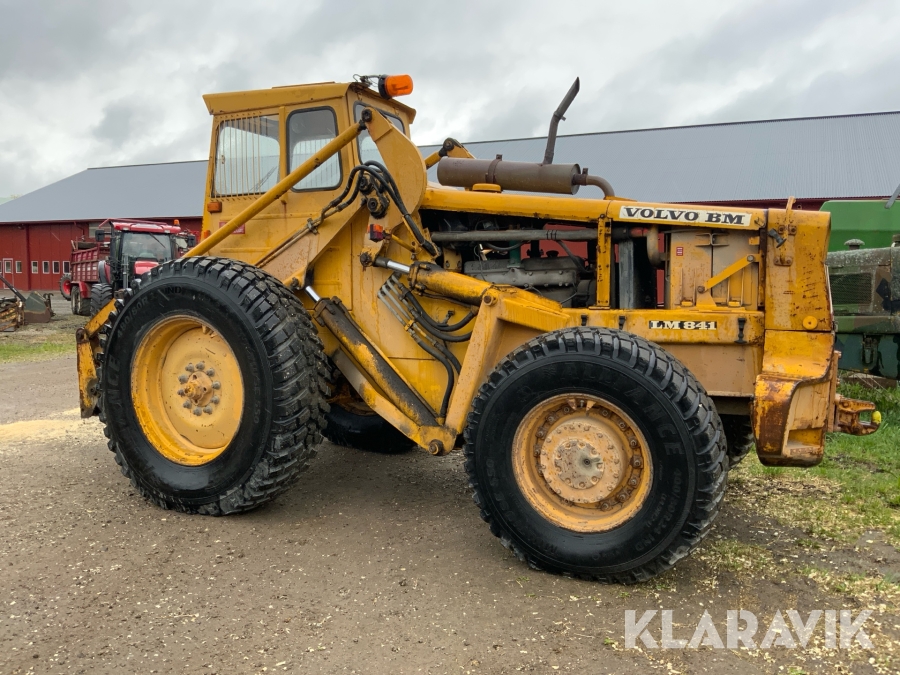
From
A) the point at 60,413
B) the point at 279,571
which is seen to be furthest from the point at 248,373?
the point at 60,413

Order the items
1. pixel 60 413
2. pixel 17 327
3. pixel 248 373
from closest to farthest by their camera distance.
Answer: pixel 248 373
pixel 60 413
pixel 17 327

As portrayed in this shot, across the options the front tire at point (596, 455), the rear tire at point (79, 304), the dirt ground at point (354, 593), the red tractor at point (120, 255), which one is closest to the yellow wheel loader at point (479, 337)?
the front tire at point (596, 455)

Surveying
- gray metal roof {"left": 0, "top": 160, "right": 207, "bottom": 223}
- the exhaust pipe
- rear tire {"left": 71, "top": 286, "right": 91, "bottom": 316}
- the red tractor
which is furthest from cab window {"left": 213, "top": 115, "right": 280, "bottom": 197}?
gray metal roof {"left": 0, "top": 160, "right": 207, "bottom": 223}

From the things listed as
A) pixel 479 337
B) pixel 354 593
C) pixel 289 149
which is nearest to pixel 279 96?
pixel 289 149

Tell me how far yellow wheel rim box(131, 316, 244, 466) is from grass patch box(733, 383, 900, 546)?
3.50 m

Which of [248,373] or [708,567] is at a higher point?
[248,373]

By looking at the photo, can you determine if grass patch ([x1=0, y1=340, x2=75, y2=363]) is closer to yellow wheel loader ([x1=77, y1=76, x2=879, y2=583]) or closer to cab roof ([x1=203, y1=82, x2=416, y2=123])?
yellow wheel loader ([x1=77, y1=76, x2=879, y2=583])

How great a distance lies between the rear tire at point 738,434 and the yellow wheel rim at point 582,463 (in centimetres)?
131

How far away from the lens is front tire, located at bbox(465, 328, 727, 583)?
10.9ft

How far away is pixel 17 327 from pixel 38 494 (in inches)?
558

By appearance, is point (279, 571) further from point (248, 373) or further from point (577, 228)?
point (577, 228)

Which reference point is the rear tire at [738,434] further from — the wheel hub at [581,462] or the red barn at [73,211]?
the red barn at [73,211]

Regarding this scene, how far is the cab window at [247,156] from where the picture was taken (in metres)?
4.94

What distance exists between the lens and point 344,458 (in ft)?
19.5
